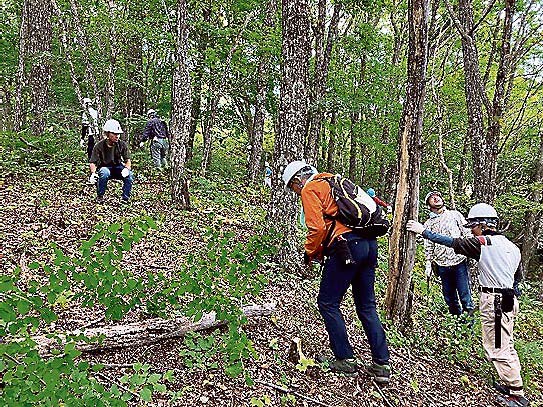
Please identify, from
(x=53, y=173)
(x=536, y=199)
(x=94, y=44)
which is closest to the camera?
(x=53, y=173)

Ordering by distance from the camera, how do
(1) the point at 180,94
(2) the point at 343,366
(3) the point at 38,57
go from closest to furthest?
(2) the point at 343,366
(1) the point at 180,94
(3) the point at 38,57

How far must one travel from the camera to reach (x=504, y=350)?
548 centimetres

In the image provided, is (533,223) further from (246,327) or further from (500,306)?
(246,327)

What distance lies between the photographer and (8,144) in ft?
32.8

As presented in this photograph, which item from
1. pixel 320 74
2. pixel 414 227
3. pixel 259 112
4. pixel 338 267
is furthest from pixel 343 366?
pixel 259 112

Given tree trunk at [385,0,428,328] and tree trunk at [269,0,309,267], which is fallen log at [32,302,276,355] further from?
tree trunk at [385,0,428,328]

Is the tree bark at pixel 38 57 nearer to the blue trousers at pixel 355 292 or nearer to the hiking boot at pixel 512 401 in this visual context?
the blue trousers at pixel 355 292

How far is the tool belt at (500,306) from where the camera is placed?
5438 mm

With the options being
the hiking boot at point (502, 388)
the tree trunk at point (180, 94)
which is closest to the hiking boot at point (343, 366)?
the hiking boot at point (502, 388)

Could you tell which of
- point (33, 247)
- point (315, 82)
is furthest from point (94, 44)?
point (33, 247)

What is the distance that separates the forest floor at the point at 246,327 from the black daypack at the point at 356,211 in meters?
1.47

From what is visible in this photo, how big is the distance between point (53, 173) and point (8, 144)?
4.72 ft

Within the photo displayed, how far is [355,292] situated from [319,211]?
0.96m

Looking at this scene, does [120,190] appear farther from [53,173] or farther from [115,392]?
[115,392]
